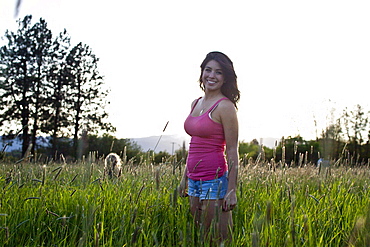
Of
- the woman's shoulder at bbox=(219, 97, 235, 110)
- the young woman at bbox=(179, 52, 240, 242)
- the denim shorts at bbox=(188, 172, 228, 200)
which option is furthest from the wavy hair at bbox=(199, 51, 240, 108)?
the denim shorts at bbox=(188, 172, 228, 200)

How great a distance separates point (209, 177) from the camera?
10.8ft

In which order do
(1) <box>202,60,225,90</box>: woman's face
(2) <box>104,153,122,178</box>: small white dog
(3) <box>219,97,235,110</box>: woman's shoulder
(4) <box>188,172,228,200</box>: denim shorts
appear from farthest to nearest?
(2) <box>104,153,122,178</box>: small white dog
(1) <box>202,60,225,90</box>: woman's face
(3) <box>219,97,235,110</box>: woman's shoulder
(4) <box>188,172,228,200</box>: denim shorts

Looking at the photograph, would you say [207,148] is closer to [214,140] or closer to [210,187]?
[214,140]

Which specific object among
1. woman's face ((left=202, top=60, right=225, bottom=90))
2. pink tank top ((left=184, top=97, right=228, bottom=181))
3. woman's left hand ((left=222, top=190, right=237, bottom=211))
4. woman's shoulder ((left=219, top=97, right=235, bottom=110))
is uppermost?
woman's face ((left=202, top=60, right=225, bottom=90))

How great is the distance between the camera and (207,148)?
11.2 feet

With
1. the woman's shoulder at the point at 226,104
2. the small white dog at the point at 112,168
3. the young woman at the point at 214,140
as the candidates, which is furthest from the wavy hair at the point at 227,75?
the small white dog at the point at 112,168

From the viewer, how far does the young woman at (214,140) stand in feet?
10.4

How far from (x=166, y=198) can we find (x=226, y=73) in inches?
60.1

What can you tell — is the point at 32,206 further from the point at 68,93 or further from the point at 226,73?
the point at 68,93

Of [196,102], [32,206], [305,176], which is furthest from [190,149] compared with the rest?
[305,176]

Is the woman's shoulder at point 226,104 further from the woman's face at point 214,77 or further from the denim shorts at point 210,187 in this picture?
the denim shorts at point 210,187

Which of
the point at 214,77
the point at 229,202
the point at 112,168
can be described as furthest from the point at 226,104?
the point at 112,168

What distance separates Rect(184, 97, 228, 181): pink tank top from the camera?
3320 mm

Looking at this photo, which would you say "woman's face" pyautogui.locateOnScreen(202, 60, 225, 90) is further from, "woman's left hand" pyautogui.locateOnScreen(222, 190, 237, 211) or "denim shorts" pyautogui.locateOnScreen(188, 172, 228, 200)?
"woman's left hand" pyautogui.locateOnScreen(222, 190, 237, 211)
